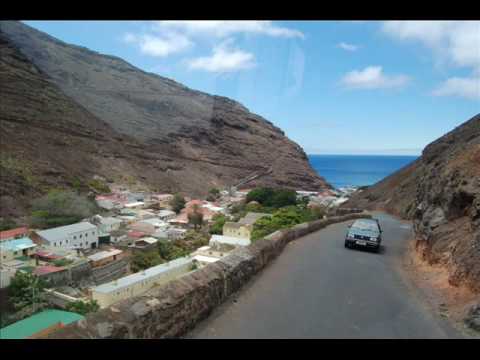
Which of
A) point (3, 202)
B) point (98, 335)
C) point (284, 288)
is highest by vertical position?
point (98, 335)

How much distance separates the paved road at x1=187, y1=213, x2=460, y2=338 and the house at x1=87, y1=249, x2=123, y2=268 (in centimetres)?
1768

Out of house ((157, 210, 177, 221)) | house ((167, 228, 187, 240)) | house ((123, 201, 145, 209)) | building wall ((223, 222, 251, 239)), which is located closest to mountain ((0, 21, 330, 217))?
house ((123, 201, 145, 209))

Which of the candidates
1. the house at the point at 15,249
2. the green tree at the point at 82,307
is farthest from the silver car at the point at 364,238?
the house at the point at 15,249

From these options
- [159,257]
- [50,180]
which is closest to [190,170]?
[50,180]

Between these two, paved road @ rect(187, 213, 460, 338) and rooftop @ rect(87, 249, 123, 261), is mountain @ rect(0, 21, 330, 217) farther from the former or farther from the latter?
paved road @ rect(187, 213, 460, 338)

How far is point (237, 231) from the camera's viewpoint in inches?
1097

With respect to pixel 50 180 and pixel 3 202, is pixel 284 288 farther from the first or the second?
pixel 50 180

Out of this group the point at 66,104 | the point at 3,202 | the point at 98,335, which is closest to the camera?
the point at 98,335

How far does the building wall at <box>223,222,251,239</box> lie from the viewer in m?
26.3

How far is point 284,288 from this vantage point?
20.1 feet

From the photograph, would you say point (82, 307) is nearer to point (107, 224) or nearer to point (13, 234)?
point (13, 234)
